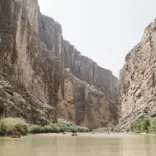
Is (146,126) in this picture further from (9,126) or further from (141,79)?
(141,79)

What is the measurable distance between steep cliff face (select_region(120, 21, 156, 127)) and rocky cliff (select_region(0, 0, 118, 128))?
1710cm

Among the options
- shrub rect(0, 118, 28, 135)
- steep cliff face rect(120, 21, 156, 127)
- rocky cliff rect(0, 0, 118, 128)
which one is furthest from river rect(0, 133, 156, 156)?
steep cliff face rect(120, 21, 156, 127)

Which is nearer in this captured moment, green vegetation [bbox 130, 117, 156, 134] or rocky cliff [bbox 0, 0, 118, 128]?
green vegetation [bbox 130, 117, 156, 134]

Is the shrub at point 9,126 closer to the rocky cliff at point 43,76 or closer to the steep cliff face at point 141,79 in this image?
the rocky cliff at point 43,76

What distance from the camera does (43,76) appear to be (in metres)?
77.7

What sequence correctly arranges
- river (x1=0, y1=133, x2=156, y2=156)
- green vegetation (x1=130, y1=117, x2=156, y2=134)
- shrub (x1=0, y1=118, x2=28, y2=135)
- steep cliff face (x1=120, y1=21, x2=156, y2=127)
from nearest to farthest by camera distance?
river (x1=0, y1=133, x2=156, y2=156), shrub (x1=0, y1=118, x2=28, y2=135), green vegetation (x1=130, y1=117, x2=156, y2=134), steep cliff face (x1=120, y1=21, x2=156, y2=127)

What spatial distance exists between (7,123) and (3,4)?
105 feet

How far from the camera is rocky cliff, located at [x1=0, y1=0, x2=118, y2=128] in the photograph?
51.2m

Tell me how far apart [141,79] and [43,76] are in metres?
21.4

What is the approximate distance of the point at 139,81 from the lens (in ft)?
250

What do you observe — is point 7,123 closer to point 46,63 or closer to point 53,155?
point 53,155

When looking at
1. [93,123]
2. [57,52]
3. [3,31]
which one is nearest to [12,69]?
[3,31]

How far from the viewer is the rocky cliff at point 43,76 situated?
2018 inches

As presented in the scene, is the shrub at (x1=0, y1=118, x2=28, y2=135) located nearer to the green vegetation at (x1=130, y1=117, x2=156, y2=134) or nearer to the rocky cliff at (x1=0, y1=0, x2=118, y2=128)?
the rocky cliff at (x1=0, y1=0, x2=118, y2=128)
